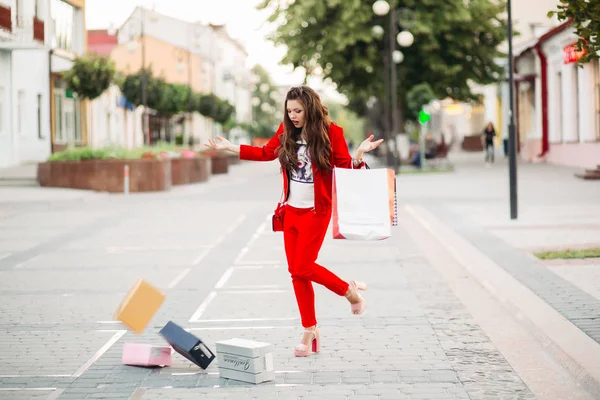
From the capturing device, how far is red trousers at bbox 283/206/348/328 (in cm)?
681

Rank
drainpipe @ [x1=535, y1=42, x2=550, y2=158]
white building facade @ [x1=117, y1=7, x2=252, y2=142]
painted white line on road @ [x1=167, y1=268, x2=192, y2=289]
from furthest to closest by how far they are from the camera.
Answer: white building facade @ [x1=117, y1=7, x2=252, y2=142] → drainpipe @ [x1=535, y1=42, x2=550, y2=158] → painted white line on road @ [x1=167, y1=268, x2=192, y2=289]

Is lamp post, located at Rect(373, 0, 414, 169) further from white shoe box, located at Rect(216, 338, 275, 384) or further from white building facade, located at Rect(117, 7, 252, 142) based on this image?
white building facade, located at Rect(117, 7, 252, 142)

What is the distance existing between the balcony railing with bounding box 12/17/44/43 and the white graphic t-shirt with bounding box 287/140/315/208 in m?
31.9

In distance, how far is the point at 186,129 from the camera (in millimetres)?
90750

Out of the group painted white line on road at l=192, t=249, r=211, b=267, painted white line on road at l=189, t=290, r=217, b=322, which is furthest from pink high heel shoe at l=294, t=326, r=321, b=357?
painted white line on road at l=192, t=249, r=211, b=267

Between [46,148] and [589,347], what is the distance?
4057 centimetres

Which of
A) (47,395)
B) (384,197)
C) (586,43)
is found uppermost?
(586,43)

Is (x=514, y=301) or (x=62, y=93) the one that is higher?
(x=62, y=93)

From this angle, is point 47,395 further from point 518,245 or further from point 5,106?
point 5,106

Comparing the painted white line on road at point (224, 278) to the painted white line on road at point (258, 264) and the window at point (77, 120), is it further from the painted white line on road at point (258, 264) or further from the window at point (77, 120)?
the window at point (77, 120)

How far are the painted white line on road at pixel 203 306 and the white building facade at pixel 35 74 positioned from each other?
27.0 m

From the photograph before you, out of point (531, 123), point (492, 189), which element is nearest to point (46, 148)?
point (531, 123)

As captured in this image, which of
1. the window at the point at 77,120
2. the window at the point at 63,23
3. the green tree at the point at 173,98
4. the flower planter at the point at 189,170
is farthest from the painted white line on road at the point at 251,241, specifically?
the green tree at the point at 173,98

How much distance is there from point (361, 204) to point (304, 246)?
0.44 m
